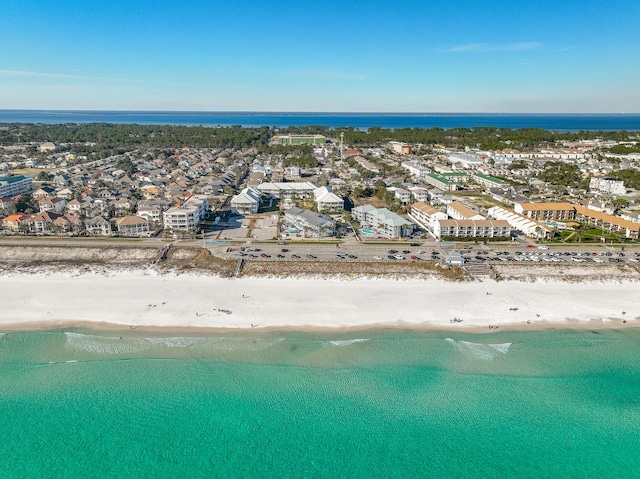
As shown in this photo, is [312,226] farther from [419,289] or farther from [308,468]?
[308,468]

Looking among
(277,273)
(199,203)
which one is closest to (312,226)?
(277,273)

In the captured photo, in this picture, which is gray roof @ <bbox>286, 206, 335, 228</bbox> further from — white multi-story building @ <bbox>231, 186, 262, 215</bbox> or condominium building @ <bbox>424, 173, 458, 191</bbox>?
condominium building @ <bbox>424, 173, 458, 191</bbox>

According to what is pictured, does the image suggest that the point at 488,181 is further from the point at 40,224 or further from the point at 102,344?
the point at 40,224

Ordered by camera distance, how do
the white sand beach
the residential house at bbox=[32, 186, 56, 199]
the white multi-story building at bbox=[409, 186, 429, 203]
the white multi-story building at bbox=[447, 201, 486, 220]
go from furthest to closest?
the white multi-story building at bbox=[409, 186, 429, 203]
the residential house at bbox=[32, 186, 56, 199]
the white multi-story building at bbox=[447, 201, 486, 220]
the white sand beach

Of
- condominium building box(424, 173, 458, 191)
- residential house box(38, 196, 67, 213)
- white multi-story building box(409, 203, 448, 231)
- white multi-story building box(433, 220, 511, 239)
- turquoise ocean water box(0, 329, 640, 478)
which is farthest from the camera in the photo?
condominium building box(424, 173, 458, 191)

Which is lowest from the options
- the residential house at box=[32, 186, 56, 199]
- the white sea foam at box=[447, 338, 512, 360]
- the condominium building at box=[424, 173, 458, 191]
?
the white sea foam at box=[447, 338, 512, 360]

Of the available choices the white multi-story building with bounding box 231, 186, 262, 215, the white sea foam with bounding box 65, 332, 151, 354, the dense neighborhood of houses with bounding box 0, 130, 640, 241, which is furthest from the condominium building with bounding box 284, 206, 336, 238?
the white sea foam with bounding box 65, 332, 151, 354
